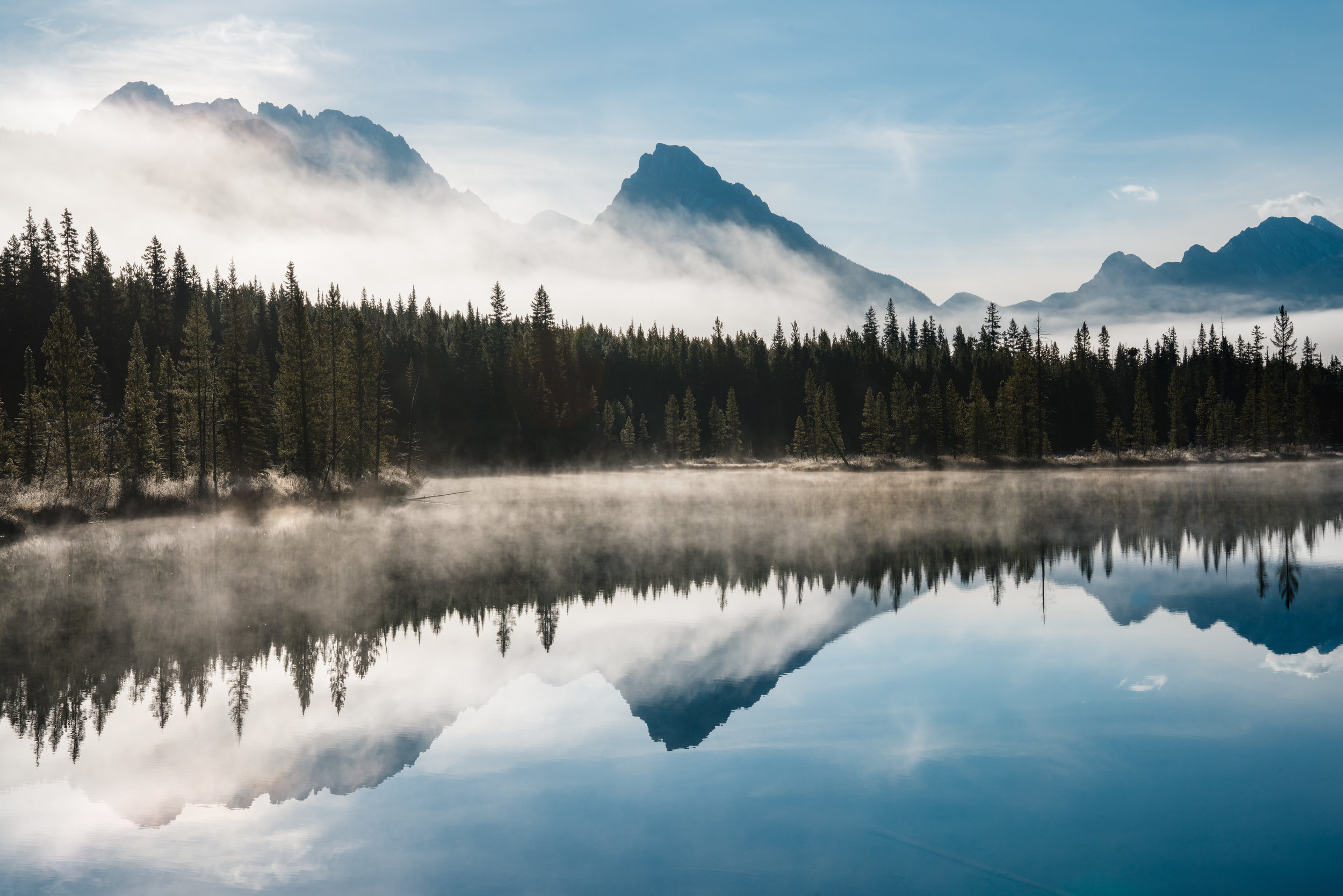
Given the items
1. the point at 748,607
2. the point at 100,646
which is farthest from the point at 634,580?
the point at 100,646

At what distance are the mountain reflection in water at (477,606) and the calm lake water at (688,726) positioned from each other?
10 cm

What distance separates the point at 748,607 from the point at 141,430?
188ft

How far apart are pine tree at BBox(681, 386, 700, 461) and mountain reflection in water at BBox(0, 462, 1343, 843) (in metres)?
83.9

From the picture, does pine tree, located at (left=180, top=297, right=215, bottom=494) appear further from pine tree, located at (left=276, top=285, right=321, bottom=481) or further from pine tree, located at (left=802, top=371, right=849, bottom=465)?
pine tree, located at (left=802, top=371, right=849, bottom=465)

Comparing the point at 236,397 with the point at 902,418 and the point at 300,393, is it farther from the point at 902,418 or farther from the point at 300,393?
the point at 902,418

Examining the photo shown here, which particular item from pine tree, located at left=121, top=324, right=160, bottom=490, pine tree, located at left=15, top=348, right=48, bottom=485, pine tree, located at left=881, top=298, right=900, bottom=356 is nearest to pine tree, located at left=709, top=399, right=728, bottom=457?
pine tree, located at left=881, top=298, right=900, bottom=356

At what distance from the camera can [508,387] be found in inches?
4070

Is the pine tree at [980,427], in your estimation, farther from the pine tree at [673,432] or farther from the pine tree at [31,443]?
the pine tree at [31,443]

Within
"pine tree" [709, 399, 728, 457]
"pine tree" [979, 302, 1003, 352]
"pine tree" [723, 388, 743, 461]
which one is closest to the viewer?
"pine tree" [709, 399, 728, 457]

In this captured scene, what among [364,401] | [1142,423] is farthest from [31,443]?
[1142,423]

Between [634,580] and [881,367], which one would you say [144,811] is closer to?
[634,580]

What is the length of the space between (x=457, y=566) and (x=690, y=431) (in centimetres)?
10018

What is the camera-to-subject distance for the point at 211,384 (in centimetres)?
5647

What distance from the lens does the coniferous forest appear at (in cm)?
5616
